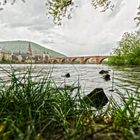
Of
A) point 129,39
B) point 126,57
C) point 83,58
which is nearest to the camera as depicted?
point 126,57

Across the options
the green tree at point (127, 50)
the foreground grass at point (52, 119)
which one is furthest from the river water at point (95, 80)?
the green tree at point (127, 50)

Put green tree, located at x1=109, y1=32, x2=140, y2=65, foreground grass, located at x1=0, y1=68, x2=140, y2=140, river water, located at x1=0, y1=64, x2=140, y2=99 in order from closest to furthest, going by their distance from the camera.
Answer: foreground grass, located at x1=0, y1=68, x2=140, y2=140
river water, located at x1=0, y1=64, x2=140, y2=99
green tree, located at x1=109, y1=32, x2=140, y2=65

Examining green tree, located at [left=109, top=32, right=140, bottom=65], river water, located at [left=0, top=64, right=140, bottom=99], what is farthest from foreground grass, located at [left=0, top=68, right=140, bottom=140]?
green tree, located at [left=109, top=32, right=140, bottom=65]

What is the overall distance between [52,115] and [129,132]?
50.4 inches

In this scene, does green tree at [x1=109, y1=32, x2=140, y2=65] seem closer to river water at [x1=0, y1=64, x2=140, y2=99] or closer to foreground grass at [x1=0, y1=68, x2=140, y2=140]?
river water at [x1=0, y1=64, x2=140, y2=99]

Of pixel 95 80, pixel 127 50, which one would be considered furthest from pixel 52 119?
pixel 127 50

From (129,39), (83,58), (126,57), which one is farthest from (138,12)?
(83,58)

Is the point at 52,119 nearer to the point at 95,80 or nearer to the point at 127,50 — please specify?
the point at 95,80

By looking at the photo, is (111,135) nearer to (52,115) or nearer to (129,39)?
(52,115)

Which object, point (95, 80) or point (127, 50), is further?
point (127, 50)

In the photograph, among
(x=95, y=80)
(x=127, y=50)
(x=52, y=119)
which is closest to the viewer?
(x=52, y=119)

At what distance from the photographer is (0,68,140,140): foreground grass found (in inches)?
173

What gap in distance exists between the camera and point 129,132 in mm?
4465

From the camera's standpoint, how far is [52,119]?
4.65 metres
